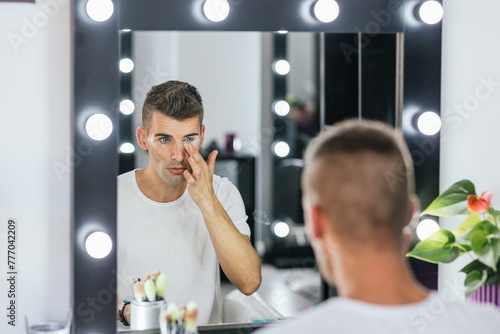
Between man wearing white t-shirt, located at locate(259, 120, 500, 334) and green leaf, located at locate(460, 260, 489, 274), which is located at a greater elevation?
man wearing white t-shirt, located at locate(259, 120, 500, 334)

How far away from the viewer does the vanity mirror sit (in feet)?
3.93

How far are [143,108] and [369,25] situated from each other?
0.54 meters

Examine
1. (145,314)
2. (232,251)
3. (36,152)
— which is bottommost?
(145,314)

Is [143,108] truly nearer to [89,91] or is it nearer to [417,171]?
[89,91]

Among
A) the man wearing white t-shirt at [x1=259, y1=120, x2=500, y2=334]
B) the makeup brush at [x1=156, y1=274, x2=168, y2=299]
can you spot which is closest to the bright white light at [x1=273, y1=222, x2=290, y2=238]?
the makeup brush at [x1=156, y1=274, x2=168, y2=299]

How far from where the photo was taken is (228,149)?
130cm

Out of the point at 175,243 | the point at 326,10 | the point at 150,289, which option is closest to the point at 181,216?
the point at 175,243

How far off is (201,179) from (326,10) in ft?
1.51

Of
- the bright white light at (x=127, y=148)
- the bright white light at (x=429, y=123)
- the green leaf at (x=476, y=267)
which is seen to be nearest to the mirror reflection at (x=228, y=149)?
the bright white light at (x=127, y=148)

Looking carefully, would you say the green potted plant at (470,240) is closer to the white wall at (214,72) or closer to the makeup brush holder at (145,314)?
the white wall at (214,72)

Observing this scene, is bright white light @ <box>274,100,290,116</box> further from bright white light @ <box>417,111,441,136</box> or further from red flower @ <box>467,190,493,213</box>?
red flower @ <box>467,190,493,213</box>

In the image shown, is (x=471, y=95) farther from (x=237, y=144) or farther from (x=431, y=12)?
(x=237, y=144)

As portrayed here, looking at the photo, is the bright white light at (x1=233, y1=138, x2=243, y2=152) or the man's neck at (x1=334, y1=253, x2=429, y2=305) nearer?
the man's neck at (x1=334, y1=253, x2=429, y2=305)

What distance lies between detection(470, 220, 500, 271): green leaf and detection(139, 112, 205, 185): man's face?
598 mm
